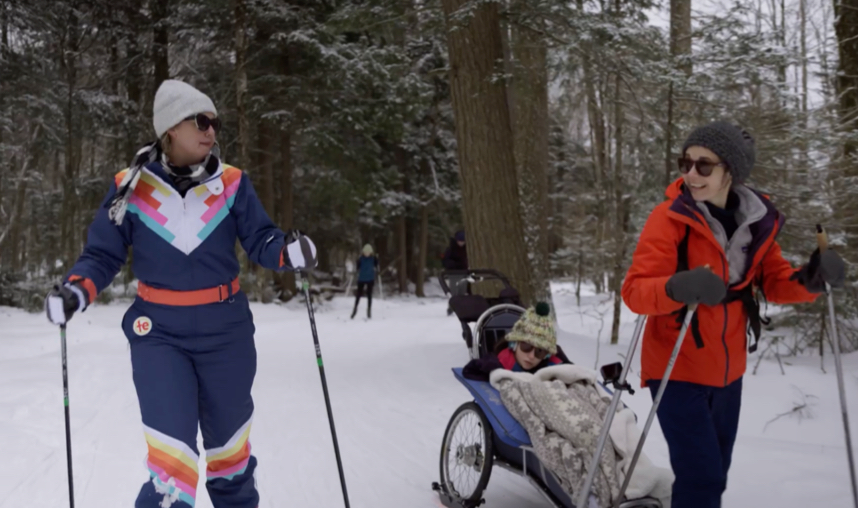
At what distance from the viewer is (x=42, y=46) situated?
17.1 meters

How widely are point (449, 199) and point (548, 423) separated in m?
22.3

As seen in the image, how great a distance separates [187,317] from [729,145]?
2467 millimetres

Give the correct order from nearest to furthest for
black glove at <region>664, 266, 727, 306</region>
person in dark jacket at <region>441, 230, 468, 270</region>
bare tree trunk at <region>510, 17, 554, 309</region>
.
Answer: black glove at <region>664, 266, 727, 306</region> < bare tree trunk at <region>510, 17, 554, 309</region> < person in dark jacket at <region>441, 230, 468, 270</region>

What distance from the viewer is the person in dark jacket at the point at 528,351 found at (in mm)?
4621

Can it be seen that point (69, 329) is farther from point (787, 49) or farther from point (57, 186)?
point (57, 186)

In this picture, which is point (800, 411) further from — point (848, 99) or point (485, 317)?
point (848, 99)

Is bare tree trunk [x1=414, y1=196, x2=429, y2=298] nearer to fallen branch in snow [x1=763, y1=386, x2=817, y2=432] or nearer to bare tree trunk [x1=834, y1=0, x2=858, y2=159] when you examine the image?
bare tree trunk [x1=834, y1=0, x2=858, y2=159]

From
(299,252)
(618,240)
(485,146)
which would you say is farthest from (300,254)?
(618,240)

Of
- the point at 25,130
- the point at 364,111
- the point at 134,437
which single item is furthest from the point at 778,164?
the point at 25,130

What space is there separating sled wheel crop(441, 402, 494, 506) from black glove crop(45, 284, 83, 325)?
2302 millimetres

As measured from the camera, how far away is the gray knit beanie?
10.1 feet

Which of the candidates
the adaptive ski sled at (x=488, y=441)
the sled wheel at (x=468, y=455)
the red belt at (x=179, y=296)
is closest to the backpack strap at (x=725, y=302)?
the adaptive ski sled at (x=488, y=441)

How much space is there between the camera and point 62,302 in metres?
2.94

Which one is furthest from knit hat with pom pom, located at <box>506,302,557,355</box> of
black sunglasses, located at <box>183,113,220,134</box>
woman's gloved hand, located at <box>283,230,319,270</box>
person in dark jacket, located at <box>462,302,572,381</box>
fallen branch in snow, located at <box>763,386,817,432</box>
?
fallen branch in snow, located at <box>763,386,817,432</box>
